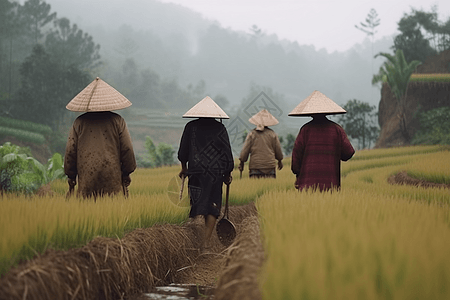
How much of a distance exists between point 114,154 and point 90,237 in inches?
58.0

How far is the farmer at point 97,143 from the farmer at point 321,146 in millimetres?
2054

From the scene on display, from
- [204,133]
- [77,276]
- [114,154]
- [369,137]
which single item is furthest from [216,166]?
[369,137]

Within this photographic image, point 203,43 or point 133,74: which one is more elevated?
point 203,43

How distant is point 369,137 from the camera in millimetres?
27578

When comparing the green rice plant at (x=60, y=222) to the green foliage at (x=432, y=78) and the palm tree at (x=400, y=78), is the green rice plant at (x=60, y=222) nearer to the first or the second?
the palm tree at (x=400, y=78)

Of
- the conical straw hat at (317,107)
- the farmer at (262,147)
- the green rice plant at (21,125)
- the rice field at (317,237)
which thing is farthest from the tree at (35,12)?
the rice field at (317,237)

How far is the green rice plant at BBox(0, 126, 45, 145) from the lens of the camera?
29.0m

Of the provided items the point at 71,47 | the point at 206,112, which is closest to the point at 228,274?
the point at 206,112

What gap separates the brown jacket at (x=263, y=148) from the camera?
7.33m

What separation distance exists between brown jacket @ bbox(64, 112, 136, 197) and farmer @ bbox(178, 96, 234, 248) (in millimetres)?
727

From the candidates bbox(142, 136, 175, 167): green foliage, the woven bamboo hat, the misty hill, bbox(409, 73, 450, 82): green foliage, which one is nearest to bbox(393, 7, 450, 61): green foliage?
bbox(409, 73, 450, 82): green foliage

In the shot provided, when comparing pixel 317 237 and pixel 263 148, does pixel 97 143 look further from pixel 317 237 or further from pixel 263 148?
pixel 263 148

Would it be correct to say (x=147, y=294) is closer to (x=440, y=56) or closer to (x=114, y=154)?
(x=114, y=154)

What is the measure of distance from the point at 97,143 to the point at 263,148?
12.4 ft
